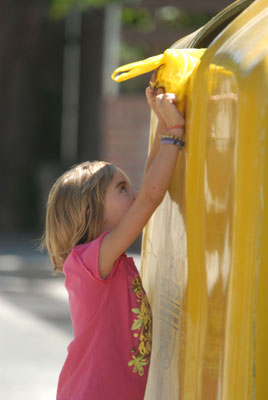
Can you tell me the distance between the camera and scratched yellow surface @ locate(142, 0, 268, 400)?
171cm

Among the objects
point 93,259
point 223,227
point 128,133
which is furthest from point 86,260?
point 128,133

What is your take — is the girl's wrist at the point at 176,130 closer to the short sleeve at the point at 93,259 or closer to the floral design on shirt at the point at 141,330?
the short sleeve at the point at 93,259

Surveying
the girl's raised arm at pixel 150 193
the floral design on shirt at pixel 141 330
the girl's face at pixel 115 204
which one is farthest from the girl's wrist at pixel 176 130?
the floral design on shirt at pixel 141 330

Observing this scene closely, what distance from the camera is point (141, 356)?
91.4 inches

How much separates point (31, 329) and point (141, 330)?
3.72 meters

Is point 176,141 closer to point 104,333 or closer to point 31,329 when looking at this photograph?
point 104,333

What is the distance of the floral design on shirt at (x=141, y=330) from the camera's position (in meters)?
2.31

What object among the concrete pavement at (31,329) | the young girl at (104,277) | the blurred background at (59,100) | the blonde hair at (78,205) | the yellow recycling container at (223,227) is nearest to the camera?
the yellow recycling container at (223,227)

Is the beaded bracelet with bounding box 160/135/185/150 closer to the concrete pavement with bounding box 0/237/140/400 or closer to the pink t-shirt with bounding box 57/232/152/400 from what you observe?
the pink t-shirt with bounding box 57/232/152/400

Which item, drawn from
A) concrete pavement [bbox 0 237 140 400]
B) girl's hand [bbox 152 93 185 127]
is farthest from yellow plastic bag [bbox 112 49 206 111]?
concrete pavement [bbox 0 237 140 400]

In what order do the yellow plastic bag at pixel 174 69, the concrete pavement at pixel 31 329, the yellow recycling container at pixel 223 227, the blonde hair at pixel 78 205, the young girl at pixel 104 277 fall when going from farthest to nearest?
1. the concrete pavement at pixel 31 329
2. the blonde hair at pixel 78 205
3. the young girl at pixel 104 277
4. the yellow plastic bag at pixel 174 69
5. the yellow recycling container at pixel 223 227

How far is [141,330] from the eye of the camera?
2342 mm

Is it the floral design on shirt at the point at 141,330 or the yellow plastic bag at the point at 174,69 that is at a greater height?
the yellow plastic bag at the point at 174,69

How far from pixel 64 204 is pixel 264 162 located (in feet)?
2.75
